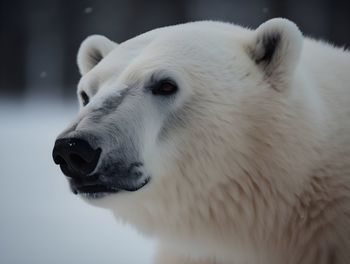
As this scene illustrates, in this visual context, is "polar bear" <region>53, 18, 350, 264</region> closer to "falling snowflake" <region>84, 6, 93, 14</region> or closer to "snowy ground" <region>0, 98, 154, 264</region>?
"snowy ground" <region>0, 98, 154, 264</region>

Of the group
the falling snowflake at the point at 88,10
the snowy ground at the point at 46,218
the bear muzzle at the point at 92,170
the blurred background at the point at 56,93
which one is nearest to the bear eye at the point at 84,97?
the bear muzzle at the point at 92,170

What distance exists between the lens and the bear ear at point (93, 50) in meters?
3.17

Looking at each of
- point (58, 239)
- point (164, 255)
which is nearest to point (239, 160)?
point (164, 255)

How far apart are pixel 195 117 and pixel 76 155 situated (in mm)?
558

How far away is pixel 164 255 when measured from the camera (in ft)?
10.2

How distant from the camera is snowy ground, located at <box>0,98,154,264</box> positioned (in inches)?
176

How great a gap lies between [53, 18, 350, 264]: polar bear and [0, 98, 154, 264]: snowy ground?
156cm

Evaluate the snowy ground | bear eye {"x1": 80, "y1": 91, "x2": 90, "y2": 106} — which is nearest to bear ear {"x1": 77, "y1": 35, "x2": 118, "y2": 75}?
bear eye {"x1": 80, "y1": 91, "x2": 90, "y2": 106}

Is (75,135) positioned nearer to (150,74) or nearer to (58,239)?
(150,74)

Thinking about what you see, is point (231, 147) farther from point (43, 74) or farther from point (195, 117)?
point (43, 74)

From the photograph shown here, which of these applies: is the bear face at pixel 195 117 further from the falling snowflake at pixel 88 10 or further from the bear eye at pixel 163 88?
the falling snowflake at pixel 88 10

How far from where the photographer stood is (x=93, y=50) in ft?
10.5

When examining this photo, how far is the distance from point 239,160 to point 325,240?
0.47 meters

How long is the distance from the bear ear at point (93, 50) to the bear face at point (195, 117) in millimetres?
452
